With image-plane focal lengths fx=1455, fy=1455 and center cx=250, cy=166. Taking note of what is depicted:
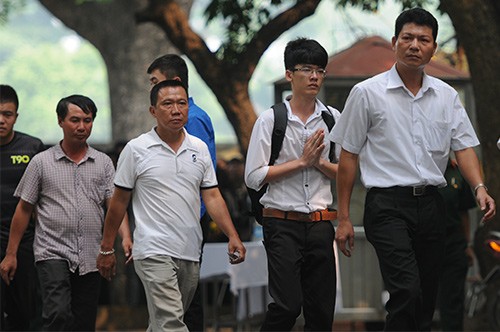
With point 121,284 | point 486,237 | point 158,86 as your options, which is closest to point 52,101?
point 121,284

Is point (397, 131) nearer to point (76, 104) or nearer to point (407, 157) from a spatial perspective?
point (407, 157)

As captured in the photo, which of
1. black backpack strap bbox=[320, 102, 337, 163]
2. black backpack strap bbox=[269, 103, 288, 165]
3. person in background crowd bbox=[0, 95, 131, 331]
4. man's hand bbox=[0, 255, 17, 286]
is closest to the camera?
black backpack strap bbox=[269, 103, 288, 165]

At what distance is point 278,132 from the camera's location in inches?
368

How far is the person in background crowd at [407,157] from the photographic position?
8.78 meters

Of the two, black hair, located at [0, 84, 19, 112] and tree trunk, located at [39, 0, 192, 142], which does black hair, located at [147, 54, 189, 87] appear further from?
tree trunk, located at [39, 0, 192, 142]

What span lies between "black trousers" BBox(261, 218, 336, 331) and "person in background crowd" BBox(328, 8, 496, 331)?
13.5 inches

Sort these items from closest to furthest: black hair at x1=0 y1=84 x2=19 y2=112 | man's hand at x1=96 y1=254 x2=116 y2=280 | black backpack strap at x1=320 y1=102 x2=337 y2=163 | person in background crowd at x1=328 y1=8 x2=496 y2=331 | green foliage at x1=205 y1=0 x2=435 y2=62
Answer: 1. person in background crowd at x1=328 y1=8 x2=496 y2=331
2. black backpack strap at x1=320 y1=102 x2=337 y2=163
3. man's hand at x1=96 y1=254 x2=116 y2=280
4. black hair at x1=0 y1=84 x2=19 y2=112
5. green foliage at x1=205 y1=0 x2=435 y2=62

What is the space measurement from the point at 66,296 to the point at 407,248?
2787 millimetres

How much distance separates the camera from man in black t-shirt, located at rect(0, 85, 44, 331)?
11.2 metres

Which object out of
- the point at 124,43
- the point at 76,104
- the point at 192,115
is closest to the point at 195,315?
the point at 192,115

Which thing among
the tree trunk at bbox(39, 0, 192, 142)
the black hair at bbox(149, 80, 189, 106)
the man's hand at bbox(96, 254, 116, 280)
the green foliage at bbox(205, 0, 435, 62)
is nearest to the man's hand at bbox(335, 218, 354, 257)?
the black hair at bbox(149, 80, 189, 106)

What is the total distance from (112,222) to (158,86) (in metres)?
0.94

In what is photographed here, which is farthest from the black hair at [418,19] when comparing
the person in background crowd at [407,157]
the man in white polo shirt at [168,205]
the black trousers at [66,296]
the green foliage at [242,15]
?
the green foliage at [242,15]

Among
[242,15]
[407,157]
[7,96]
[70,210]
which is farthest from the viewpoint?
[242,15]
